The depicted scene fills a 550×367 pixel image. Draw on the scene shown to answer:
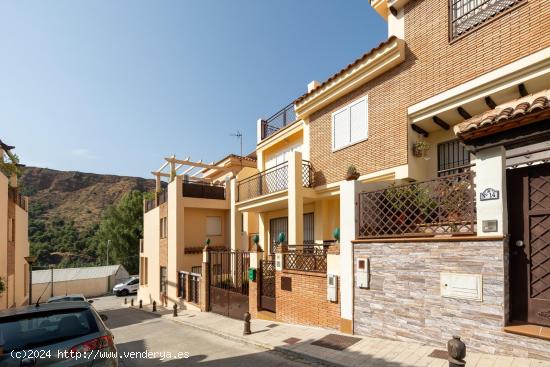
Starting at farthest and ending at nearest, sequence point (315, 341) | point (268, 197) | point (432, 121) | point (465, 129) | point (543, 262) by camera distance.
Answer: point (268, 197) → point (432, 121) → point (315, 341) → point (465, 129) → point (543, 262)

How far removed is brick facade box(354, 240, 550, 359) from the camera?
17.6 feet

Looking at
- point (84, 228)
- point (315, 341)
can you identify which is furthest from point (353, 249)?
point (84, 228)

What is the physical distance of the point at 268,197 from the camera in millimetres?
13797

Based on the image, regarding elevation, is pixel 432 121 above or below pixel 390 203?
above

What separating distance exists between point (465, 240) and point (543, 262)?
3.60ft

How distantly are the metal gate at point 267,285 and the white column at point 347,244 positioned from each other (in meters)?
3.38

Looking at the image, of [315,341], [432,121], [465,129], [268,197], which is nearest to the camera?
[465,129]

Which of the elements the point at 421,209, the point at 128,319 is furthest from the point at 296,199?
the point at 128,319

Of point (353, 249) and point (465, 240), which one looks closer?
point (465, 240)

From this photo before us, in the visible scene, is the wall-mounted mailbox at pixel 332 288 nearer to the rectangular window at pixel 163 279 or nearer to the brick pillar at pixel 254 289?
the brick pillar at pixel 254 289

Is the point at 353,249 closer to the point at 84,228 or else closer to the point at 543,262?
the point at 543,262

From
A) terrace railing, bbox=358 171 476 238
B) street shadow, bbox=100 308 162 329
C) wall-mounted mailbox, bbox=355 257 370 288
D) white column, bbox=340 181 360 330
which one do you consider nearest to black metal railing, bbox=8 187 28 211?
street shadow, bbox=100 308 162 329

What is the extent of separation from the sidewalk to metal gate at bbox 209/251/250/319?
2.52 meters

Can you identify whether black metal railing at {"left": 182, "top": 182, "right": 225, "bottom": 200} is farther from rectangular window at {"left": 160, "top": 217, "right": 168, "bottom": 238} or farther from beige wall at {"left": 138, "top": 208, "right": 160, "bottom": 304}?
beige wall at {"left": 138, "top": 208, "right": 160, "bottom": 304}
